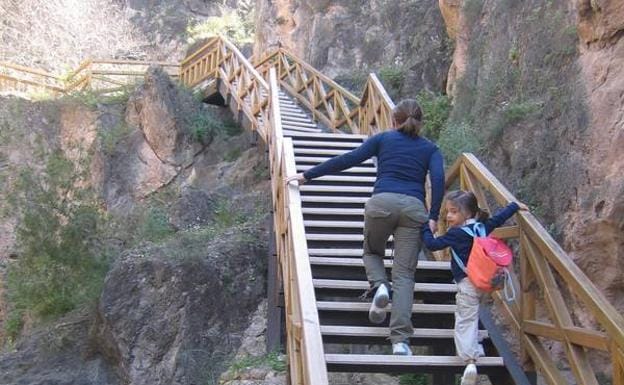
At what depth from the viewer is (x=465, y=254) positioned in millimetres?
4559

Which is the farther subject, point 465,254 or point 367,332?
point 367,332

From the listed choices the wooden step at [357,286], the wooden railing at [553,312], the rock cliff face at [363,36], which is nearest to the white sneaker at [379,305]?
the wooden step at [357,286]

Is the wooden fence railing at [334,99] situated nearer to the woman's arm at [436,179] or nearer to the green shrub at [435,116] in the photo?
the green shrub at [435,116]

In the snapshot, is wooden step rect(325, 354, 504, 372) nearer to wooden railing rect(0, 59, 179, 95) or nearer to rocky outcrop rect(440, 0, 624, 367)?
rocky outcrop rect(440, 0, 624, 367)

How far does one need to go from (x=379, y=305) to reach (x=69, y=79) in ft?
61.9

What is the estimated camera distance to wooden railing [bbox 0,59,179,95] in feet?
65.9

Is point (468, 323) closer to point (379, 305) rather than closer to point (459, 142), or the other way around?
point (379, 305)

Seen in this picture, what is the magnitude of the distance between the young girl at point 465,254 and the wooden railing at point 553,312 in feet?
0.87

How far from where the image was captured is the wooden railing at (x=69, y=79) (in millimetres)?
20078

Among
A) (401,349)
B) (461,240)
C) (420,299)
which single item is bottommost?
(401,349)

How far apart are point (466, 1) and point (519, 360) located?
22.3ft

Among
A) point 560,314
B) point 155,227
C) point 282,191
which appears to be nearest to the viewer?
point 560,314

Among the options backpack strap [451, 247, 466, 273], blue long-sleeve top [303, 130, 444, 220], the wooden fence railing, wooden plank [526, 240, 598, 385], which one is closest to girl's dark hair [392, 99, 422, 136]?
blue long-sleeve top [303, 130, 444, 220]

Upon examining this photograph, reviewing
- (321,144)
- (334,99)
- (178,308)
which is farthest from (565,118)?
(334,99)
